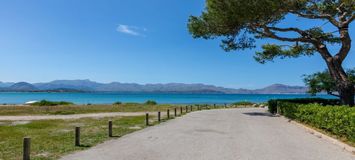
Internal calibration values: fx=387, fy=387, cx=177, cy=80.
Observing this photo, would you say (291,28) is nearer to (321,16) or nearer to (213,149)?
(321,16)

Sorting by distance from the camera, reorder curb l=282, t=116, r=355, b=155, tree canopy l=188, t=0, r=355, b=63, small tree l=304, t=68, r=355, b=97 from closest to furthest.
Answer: curb l=282, t=116, r=355, b=155 < tree canopy l=188, t=0, r=355, b=63 < small tree l=304, t=68, r=355, b=97

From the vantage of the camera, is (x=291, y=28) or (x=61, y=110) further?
(x=61, y=110)

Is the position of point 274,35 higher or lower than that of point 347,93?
higher

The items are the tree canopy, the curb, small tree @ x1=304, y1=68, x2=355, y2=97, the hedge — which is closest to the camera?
the curb

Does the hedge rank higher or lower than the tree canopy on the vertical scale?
lower

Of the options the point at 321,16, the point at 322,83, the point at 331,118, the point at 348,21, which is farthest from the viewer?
the point at 322,83

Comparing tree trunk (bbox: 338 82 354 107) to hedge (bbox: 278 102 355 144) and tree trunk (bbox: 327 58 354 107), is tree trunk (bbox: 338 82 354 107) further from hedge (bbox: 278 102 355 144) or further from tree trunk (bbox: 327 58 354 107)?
hedge (bbox: 278 102 355 144)

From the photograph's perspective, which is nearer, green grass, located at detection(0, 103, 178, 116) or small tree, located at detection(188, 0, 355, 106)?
small tree, located at detection(188, 0, 355, 106)

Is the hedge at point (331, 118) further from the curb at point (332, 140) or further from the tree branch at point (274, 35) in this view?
the tree branch at point (274, 35)

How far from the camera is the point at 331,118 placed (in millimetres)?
16703

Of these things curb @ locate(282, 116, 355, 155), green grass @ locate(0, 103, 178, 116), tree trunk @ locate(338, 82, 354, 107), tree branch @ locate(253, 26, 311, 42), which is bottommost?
curb @ locate(282, 116, 355, 155)

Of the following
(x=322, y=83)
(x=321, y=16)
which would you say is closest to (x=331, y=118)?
(x=321, y=16)

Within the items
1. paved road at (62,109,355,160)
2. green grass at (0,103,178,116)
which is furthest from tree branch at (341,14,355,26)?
green grass at (0,103,178,116)

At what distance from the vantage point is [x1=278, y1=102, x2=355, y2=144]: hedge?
46.1 feet
